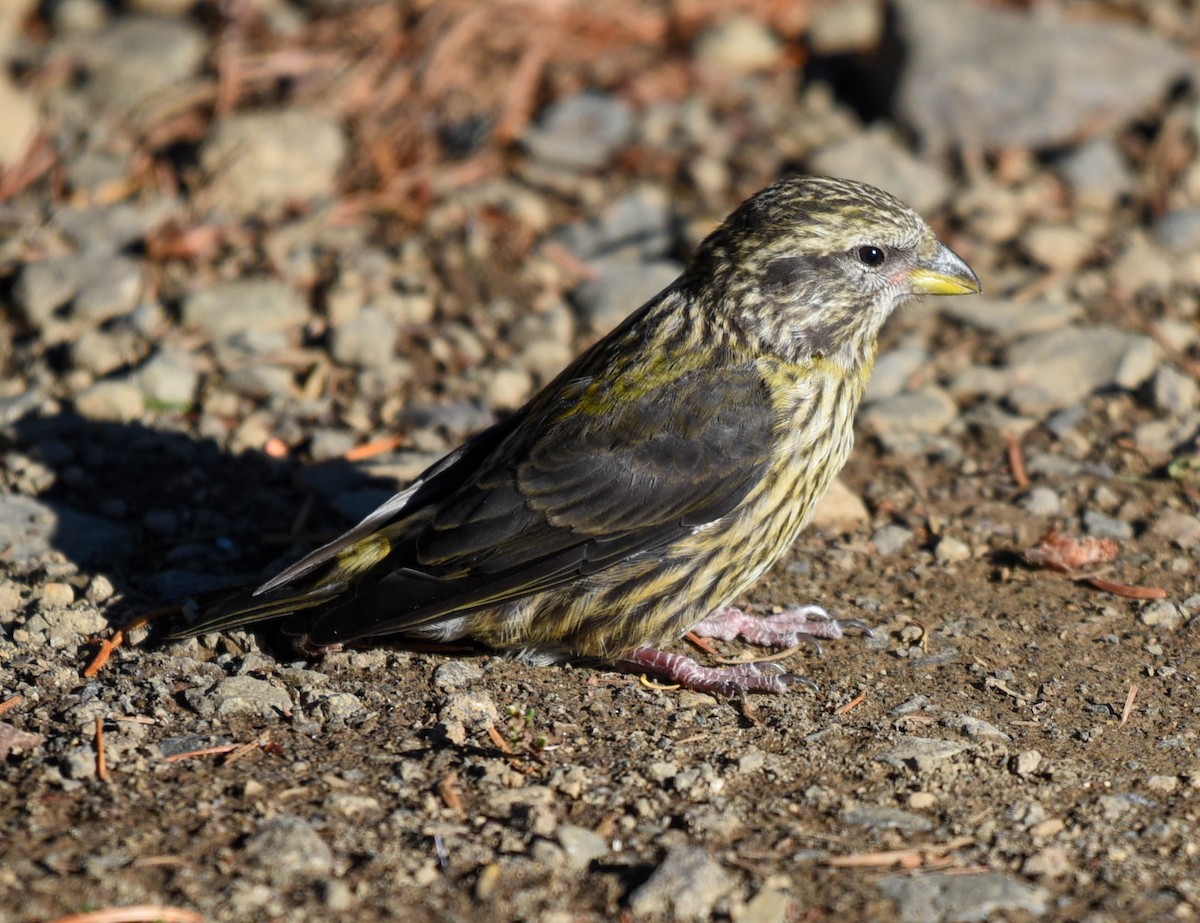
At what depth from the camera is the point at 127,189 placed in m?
8.33

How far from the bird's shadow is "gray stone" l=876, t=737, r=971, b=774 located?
253 centimetres

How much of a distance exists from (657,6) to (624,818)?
705 cm

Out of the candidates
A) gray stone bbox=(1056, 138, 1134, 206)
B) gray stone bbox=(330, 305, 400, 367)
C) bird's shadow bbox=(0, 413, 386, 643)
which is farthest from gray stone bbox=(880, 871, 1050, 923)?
gray stone bbox=(1056, 138, 1134, 206)

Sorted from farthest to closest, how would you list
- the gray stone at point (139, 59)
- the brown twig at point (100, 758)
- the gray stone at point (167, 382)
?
1. the gray stone at point (139, 59)
2. the gray stone at point (167, 382)
3. the brown twig at point (100, 758)

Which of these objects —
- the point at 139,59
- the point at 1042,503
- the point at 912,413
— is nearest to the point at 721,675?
the point at 1042,503

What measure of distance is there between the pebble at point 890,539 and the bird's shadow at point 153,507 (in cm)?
209

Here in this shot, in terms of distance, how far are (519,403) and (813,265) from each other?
84.5 inches

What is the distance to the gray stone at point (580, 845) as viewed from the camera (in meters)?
4.08

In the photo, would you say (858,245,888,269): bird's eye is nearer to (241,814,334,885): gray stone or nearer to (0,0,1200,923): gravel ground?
(0,0,1200,923): gravel ground

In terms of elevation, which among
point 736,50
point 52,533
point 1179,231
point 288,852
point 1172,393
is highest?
point 736,50

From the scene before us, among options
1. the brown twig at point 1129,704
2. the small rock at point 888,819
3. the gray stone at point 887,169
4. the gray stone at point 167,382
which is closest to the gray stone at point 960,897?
the small rock at point 888,819

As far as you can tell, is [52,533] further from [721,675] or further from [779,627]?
[779,627]

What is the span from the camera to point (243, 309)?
753cm

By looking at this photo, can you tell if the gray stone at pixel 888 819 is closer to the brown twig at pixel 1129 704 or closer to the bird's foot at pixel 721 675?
the bird's foot at pixel 721 675
